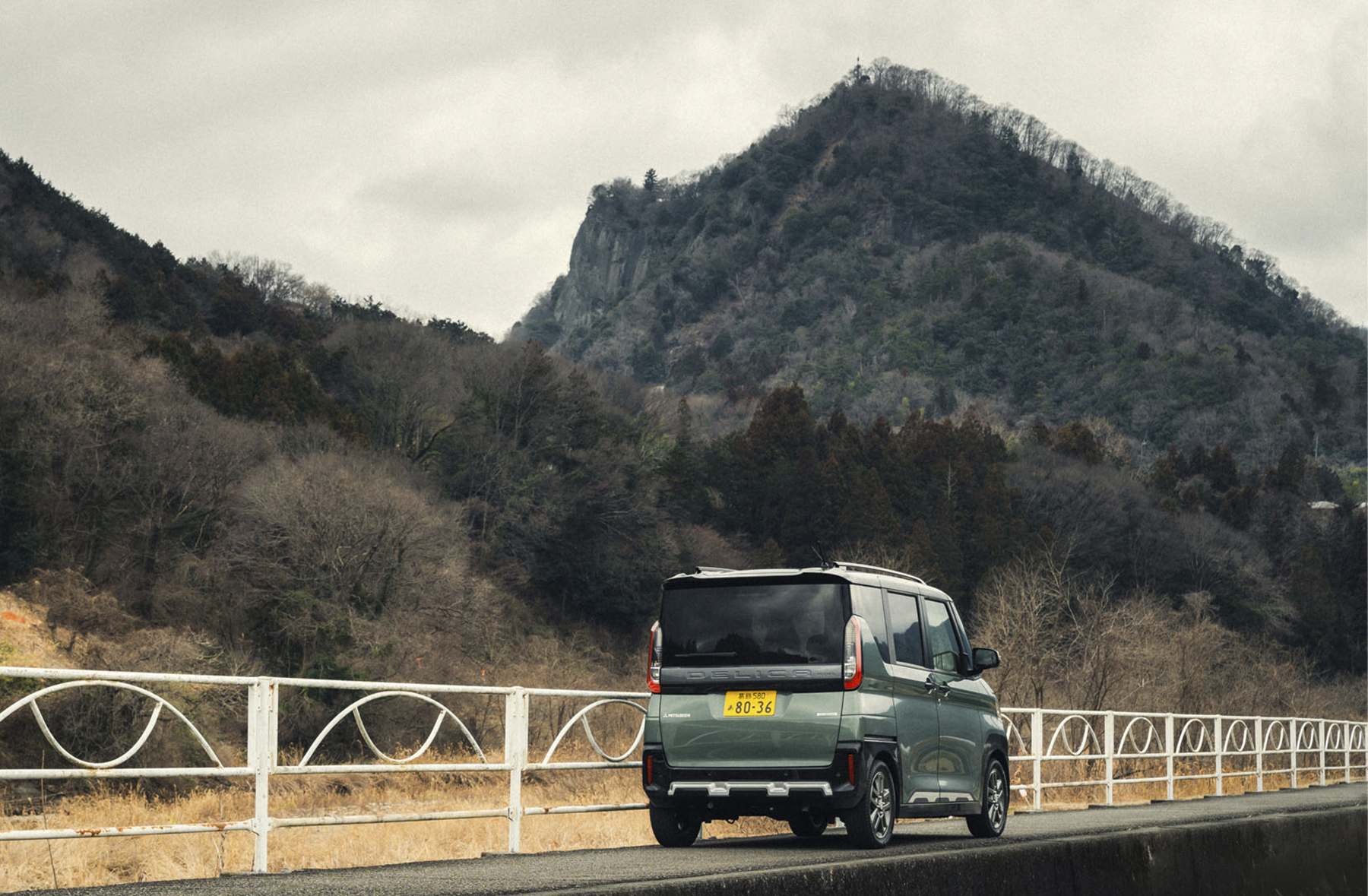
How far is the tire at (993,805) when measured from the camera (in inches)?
520

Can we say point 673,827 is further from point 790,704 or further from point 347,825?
point 347,825

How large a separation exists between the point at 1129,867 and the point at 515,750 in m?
4.36

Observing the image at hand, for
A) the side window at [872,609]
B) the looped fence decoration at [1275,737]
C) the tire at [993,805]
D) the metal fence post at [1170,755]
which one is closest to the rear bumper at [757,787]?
the side window at [872,609]

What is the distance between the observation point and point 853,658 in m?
11.1

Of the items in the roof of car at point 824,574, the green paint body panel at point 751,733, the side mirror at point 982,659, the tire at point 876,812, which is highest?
the roof of car at point 824,574

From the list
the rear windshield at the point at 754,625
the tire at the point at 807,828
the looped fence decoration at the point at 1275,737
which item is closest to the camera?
the rear windshield at the point at 754,625

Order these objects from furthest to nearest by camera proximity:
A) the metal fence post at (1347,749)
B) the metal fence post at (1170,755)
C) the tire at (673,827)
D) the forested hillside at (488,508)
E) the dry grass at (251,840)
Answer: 1. the forested hillside at (488,508)
2. the metal fence post at (1347,749)
3. the metal fence post at (1170,755)
4. the dry grass at (251,840)
5. the tire at (673,827)

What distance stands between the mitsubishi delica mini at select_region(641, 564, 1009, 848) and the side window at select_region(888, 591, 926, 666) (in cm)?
2

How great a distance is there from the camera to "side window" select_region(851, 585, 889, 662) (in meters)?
11.4

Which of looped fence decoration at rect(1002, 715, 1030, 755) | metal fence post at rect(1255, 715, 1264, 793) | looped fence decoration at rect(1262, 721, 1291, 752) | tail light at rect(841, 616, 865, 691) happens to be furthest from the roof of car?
looped fence decoration at rect(1262, 721, 1291, 752)

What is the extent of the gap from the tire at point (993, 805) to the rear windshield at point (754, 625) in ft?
9.84

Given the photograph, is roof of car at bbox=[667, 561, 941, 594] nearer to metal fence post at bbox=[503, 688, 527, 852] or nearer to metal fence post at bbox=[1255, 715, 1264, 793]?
metal fence post at bbox=[503, 688, 527, 852]

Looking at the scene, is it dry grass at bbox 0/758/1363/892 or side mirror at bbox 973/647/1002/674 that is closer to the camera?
dry grass at bbox 0/758/1363/892

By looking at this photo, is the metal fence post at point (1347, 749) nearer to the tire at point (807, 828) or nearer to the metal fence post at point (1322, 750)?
the metal fence post at point (1322, 750)
